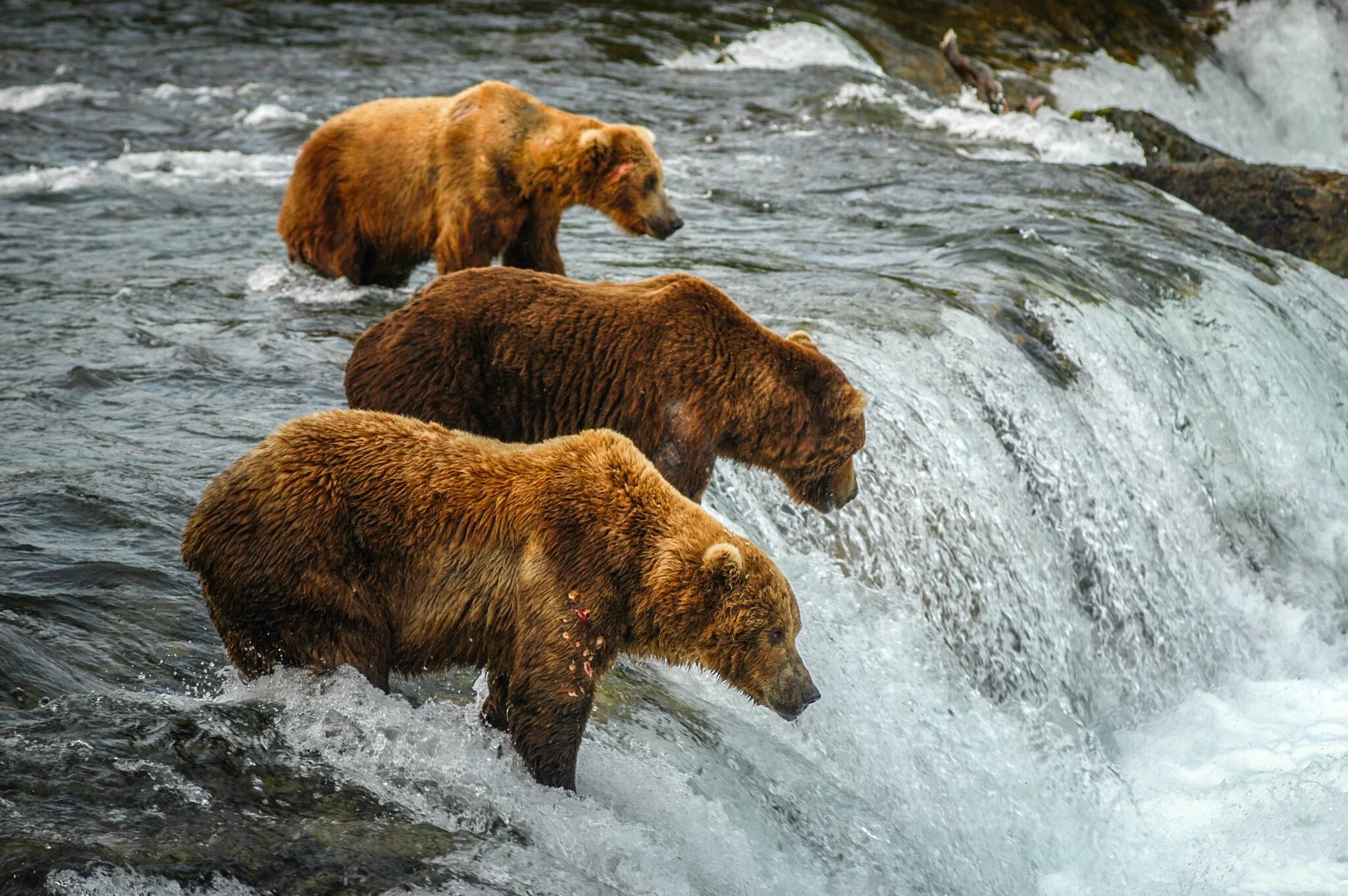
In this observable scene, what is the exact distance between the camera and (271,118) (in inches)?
585

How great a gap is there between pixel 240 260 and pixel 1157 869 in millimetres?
7235

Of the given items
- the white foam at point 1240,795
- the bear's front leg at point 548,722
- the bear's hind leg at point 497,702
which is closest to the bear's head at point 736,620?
the bear's front leg at point 548,722

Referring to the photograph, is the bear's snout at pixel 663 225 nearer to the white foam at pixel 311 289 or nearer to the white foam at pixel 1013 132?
the white foam at pixel 311 289

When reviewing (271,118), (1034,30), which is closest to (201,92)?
(271,118)

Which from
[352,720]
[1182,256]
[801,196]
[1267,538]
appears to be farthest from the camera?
[801,196]

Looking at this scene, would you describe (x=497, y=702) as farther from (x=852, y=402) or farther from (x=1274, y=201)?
(x=1274, y=201)

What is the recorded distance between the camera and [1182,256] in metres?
12.1

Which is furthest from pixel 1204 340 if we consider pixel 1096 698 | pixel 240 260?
pixel 240 260

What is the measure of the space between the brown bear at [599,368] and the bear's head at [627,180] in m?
2.30

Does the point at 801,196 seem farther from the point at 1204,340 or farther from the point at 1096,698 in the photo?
the point at 1096,698

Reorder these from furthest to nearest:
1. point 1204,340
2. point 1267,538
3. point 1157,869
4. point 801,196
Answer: point 801,196, point 1204,340, point 1267,538, point 1157,869

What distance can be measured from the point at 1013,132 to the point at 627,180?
30.0 feet

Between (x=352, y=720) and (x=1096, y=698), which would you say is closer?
(x=352, y=720)

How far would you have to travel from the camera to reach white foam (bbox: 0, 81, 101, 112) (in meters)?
14.8
